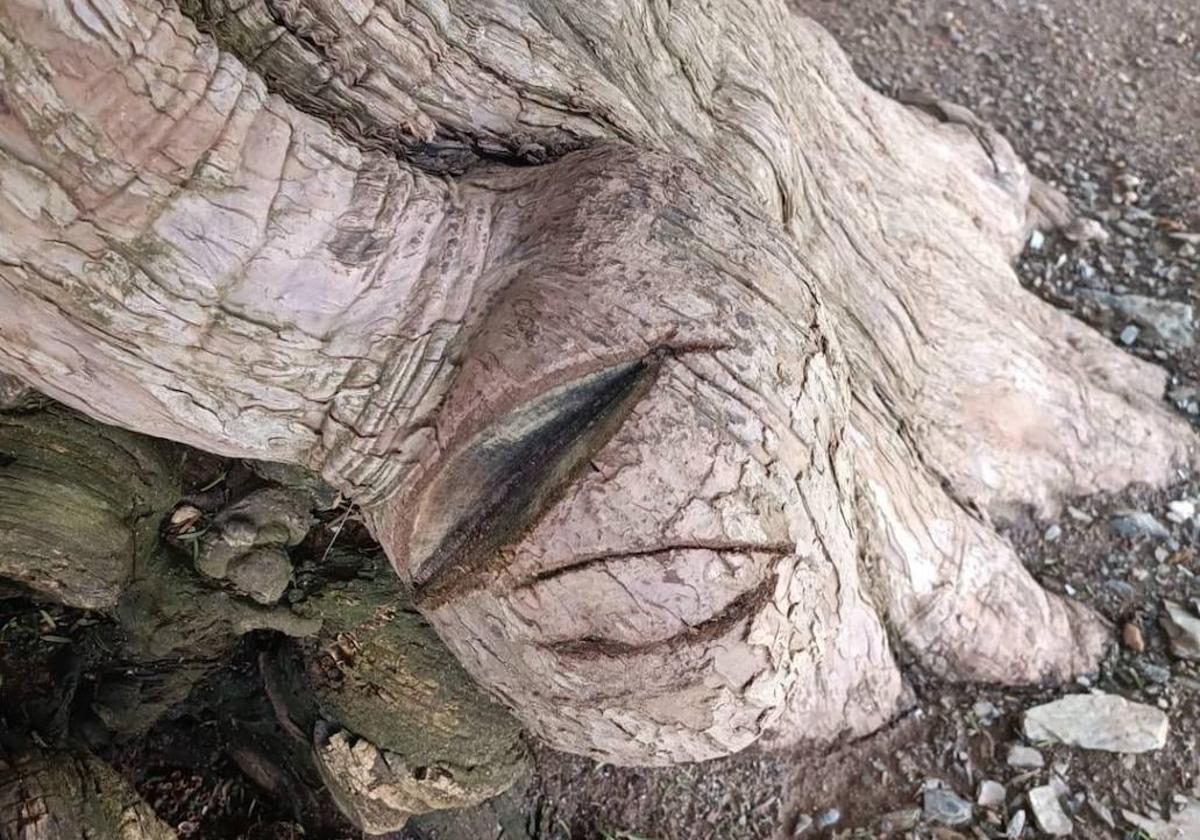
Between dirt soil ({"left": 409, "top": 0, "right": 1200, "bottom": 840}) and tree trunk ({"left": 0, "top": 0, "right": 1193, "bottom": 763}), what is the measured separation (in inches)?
44.5

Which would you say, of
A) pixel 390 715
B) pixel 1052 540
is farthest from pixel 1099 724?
pixel 390 715

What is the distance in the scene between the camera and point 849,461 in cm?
188

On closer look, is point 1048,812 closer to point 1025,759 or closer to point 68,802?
point 1025,759

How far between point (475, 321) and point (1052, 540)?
8.32 feet

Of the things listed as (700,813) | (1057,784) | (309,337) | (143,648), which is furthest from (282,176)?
(1057,784)

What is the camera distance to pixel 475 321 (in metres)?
1.58

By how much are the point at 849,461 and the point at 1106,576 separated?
1.92 meters

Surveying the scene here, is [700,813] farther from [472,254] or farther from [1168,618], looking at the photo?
[472,254]

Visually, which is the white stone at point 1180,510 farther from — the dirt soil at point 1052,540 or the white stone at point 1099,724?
the white stone at point 1099,724

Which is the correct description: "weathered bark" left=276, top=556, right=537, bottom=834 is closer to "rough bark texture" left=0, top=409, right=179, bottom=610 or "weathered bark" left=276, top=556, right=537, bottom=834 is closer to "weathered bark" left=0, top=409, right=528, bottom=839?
"weathered bark" left=0, top=409, right=528, bottom=839

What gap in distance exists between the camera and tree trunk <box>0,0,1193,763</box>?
133 centimetres

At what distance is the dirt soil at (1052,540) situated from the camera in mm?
2838

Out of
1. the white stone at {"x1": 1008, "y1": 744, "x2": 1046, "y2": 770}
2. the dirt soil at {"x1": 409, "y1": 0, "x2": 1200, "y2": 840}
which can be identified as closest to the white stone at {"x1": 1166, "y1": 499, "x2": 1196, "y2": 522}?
the dirt soil at {"x1": 409, "y1": 0, "x2": 1200, "y2": 840}

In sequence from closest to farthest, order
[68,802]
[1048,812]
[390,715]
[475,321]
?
[475,321] → [68,802] → [390,715] → [1048,812]
